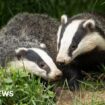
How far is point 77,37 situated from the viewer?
584 centimetres

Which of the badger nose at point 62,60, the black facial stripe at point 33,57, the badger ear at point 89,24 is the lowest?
the badger nose at point 62,60

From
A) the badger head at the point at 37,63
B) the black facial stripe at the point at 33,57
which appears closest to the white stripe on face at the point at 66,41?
the badger head at the point at 37,63

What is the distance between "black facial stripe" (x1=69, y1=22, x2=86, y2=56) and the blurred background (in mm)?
1318

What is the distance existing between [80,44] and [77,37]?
95 mm

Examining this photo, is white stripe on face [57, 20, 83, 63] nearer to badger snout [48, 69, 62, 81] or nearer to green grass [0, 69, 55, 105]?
badger snout [48, 69, 62, 81]

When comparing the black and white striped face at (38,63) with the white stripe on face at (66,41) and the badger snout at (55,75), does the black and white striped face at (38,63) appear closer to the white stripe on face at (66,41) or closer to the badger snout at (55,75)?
the badger snout at (55,75)

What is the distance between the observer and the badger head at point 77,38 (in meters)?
5.70

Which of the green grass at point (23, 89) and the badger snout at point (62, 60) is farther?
the badger snout at point (62, 60)

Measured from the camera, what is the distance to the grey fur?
6177 millimetres

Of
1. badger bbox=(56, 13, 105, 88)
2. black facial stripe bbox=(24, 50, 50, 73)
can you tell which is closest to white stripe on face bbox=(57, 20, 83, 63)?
badger bbox=(56, 13, 105, 88)

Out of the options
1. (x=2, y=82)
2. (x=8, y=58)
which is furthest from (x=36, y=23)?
(x=2, y=82)

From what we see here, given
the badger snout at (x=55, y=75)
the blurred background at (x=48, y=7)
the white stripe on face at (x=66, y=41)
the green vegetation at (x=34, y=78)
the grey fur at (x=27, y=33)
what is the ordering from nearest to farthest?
the green vegetation at (x=34, y=78), the badger snout at (x=55, y=75), the white stripe on face at (x=66, y=41), the grey fur at (x=27, y=33), the blurred background at (x=48, y=7)

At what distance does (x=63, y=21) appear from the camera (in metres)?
6.22

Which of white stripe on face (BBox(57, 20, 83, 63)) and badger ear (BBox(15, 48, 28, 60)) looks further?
badger ear (BBox(15, 48, 28, 60))
